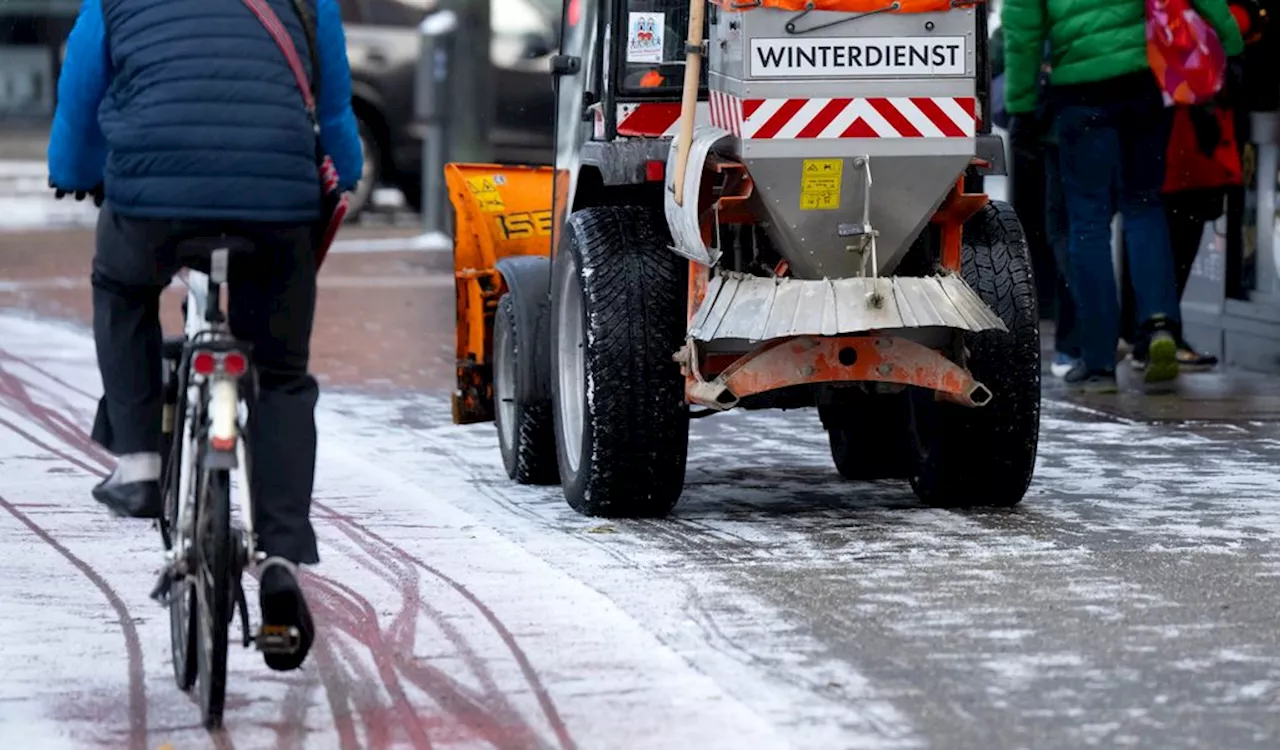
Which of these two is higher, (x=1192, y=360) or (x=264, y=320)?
(x=264, y=320)

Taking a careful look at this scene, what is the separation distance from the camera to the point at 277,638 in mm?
5328

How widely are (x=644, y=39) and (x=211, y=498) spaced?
329 cm

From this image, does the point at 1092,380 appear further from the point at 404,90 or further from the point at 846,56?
the point at 404,90

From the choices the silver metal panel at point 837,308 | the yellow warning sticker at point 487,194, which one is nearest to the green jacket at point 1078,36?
the yellow warning sticker at point 487,194

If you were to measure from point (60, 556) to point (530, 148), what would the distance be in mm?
13932

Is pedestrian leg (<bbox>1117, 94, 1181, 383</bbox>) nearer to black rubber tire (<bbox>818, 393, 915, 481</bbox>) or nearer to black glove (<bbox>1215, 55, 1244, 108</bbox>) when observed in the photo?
black glove (<bbox>1215, 55, 1244, 108</bbox>)

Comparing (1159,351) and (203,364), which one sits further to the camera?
(1159,351)

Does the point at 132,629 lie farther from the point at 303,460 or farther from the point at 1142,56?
the point at 1142,56

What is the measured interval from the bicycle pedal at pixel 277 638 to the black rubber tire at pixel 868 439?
3.45 m

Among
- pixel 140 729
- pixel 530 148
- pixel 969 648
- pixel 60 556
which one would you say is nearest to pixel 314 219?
pixel 140 729

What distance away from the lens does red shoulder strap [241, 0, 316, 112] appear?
17.8 feet

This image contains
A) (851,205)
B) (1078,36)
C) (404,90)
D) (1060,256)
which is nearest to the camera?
(851,205)

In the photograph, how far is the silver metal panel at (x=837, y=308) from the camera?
23.5ft

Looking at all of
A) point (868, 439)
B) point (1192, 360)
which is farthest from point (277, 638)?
point (1192, 360)
